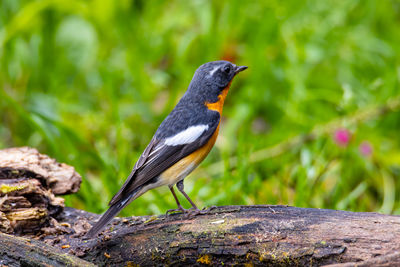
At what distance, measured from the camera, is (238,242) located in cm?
269

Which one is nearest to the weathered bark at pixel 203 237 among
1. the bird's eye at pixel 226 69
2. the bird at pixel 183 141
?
the bird at pixel 183 141

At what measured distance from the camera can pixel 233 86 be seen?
673cm

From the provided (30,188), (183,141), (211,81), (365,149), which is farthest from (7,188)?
(365,149)

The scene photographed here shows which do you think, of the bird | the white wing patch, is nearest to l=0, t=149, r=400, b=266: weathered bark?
the bird

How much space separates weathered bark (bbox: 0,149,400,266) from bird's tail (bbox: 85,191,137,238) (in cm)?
10

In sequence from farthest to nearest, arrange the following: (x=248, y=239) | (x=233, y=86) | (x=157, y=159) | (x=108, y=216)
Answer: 1. (x=233, y=86)
2. (x=157, y=159)
3. (x=108, y=216)
4. (x=248, y=239)

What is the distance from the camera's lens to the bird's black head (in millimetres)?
3861

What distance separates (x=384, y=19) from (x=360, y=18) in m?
0.45

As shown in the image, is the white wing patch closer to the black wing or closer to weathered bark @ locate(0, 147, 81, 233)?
the black wing

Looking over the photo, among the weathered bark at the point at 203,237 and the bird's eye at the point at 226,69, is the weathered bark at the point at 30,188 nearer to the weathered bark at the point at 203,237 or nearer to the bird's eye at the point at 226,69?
the weathered bark at the point at 203,237

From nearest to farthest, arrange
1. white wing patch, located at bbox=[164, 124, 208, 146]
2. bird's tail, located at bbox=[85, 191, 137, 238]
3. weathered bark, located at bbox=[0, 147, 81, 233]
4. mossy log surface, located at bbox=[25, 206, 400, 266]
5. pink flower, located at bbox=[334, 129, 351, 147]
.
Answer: mossy log surface, located at bbox=[25, 206, 400, 266] < bird's tail, located at bbox=[85, 191, 137, 238] < weathered bark, located at bbox=[0, 147, 81, 233] < white wing patch, located at bbox=[164, 124, 208, 146] < pink flower, located at bbox=[334, 129, 351, 147]

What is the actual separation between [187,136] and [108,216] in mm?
885

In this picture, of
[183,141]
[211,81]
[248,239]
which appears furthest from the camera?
[211,81]

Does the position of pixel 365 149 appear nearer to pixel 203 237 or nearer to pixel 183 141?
pixel 183 141
